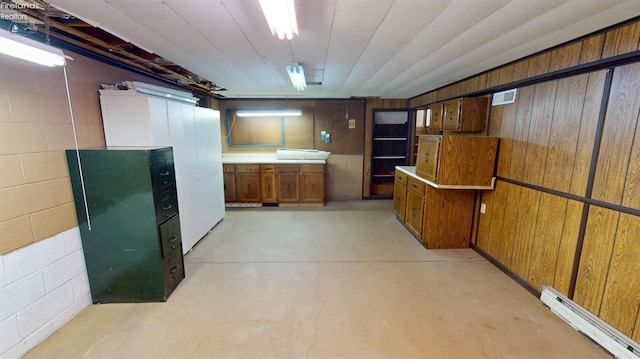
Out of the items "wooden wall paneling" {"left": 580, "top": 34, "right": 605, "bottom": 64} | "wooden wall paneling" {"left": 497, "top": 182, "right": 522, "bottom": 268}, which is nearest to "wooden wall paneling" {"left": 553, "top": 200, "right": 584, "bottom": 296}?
"wooden wall paneling" {"left": 497, "top": 182, "right": 522, "bottom": 268}

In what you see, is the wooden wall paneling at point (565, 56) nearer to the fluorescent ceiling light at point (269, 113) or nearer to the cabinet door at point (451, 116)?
the cabinet door at point (451, 116)

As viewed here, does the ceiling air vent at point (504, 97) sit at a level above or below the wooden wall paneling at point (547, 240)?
above

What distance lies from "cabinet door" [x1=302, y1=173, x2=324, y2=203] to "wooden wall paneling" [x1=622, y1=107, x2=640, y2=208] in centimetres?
408

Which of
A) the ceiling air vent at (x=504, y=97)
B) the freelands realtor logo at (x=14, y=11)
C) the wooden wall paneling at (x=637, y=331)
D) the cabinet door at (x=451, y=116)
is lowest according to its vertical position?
the wooden wall paneling at (x=637, y=331)

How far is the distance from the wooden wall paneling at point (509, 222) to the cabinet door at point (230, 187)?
4.53 meters

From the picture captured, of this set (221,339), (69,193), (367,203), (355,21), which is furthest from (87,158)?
(367,203)

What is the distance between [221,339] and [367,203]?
13.9 feet

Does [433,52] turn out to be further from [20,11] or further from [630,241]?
[20,11]

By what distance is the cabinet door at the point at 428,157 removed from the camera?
317cm

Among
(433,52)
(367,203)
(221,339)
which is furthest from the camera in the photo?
(367,203)

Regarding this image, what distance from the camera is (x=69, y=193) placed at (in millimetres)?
2160

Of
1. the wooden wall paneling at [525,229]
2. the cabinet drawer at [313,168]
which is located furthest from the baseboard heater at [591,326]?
the cabinet drawer at [313,168]

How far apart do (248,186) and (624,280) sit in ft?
16.6

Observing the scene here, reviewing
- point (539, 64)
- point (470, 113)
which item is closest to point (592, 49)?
point (539, 64)
